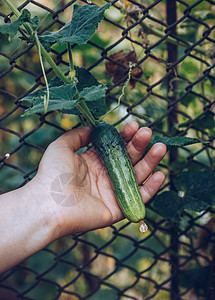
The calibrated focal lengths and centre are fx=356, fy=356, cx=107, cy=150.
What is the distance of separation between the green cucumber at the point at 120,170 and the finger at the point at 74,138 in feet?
0.18

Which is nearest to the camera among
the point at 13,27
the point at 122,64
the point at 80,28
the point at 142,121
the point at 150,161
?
the point at 13,27

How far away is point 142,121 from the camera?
1.58m

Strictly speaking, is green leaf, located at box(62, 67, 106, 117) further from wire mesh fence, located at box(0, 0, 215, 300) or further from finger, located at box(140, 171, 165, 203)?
finger, located at box(140, 171, 165, 203)

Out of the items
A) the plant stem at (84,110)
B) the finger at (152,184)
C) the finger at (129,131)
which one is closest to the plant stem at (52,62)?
the plant stem at (84,110)

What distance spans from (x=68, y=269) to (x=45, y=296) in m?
0.19

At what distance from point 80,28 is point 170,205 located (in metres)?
0.72

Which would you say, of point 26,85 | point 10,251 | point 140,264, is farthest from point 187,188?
point 26,85

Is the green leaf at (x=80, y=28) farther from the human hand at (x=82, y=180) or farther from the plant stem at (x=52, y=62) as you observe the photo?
the human hand at (x=82, y=180)

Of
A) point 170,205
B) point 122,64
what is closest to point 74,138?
point 122,64

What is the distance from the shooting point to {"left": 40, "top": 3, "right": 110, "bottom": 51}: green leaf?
0.96 m

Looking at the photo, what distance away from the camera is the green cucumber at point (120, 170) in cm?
100

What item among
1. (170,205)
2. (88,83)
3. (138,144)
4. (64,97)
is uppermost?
(88,83)

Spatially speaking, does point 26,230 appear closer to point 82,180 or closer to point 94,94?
point 82,180

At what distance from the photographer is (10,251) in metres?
1.03
